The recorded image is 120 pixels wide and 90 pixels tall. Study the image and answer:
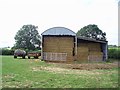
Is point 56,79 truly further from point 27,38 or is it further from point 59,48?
point 27,38

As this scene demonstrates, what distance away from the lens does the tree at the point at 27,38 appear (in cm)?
7294

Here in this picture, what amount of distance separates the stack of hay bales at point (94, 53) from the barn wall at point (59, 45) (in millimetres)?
4616

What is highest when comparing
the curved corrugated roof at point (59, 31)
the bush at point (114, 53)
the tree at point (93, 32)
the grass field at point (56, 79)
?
the tree at point (93, 32)

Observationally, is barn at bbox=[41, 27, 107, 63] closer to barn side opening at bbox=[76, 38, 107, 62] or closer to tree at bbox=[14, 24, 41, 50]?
barn side opening at bbox=[76, 38, 107, 62]

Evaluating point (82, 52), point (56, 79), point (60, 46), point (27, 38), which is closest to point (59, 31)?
point (60, 46)

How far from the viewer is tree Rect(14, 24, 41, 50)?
2872 inches

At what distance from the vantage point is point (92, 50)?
36.2 metres

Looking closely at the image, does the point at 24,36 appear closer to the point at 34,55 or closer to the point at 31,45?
the point at 31,45

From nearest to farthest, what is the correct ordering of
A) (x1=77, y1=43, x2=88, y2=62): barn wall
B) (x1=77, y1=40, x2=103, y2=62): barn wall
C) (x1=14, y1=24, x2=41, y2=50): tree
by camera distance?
(x1=77, y1=43, x2=88, y2=62): barn wall < (x1=77, y1=40, x2=103, y2=62): barn wall < (x1=14, y1=24, x2=41, y2=50): tree

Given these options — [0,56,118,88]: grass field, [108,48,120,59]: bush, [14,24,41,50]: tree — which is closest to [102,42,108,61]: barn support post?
[108,48,120,59]: bush

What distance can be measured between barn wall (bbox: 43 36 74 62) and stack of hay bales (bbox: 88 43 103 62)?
15.1 feet

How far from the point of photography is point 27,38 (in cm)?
7506

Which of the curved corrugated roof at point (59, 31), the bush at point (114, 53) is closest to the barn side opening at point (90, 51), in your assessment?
the curved corrugated roof at point (59, 31)

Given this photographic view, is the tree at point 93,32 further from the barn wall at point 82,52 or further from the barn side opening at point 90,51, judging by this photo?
the barn wall at point 82,52
